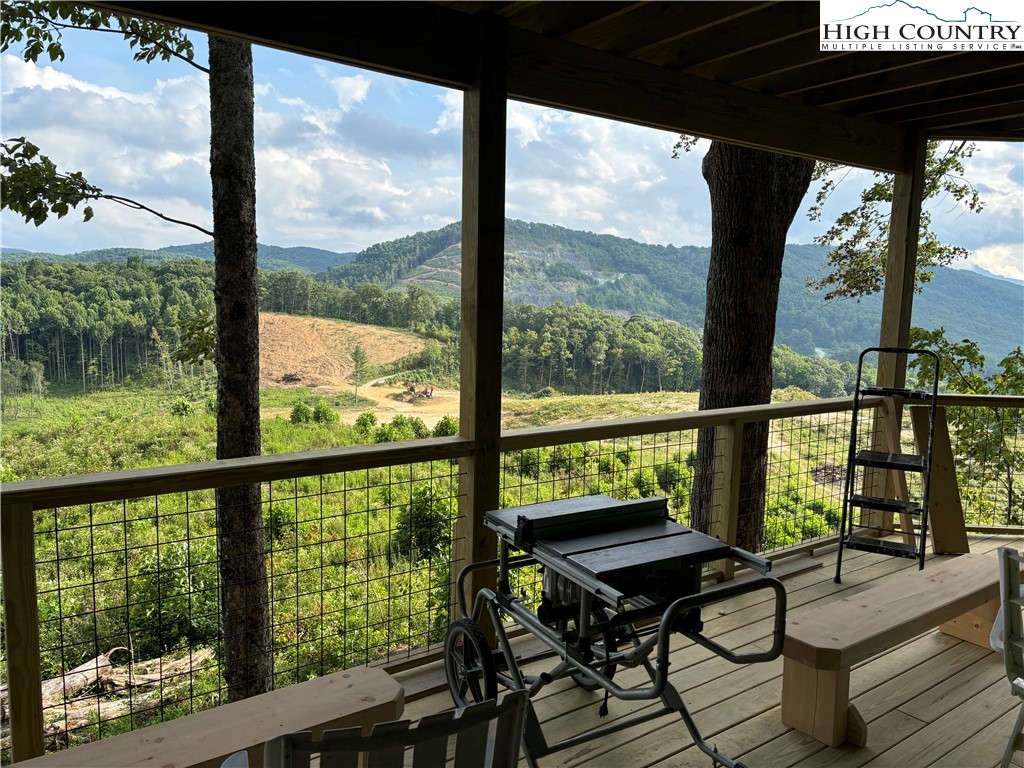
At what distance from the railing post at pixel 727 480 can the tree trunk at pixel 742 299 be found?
62.9 inches

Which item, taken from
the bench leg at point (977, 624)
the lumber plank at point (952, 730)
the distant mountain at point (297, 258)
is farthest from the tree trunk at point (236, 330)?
the distant mountain at point (297, 258)

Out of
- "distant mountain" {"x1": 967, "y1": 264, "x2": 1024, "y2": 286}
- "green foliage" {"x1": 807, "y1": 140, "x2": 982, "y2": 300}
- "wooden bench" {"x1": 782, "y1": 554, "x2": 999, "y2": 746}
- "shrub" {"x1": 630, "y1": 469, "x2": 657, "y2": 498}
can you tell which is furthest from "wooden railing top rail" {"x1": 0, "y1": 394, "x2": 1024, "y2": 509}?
"distant mountain" {"x1": 967, "y1": 264, "x2": 1024, "y2": 286}

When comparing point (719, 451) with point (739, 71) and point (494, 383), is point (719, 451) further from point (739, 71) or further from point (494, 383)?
point (739, 71)

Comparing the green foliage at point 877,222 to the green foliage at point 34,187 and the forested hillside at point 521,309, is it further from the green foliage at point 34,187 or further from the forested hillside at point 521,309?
the green foliage at point 34,187

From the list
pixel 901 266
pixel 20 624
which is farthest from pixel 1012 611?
pixel 901 266

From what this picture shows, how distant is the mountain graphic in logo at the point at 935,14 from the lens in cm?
284

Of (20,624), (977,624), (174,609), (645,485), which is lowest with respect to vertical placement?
(174,609)

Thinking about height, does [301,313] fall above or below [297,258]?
below

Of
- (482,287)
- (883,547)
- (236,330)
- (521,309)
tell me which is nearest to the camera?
(482,287)

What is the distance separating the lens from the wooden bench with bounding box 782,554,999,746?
7.98 ft

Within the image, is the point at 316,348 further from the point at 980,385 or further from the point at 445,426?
the point at 980,385

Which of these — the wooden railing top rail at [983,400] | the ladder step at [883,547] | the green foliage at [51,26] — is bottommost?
the ladder step at [883,547]

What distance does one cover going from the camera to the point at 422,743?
1.18 m

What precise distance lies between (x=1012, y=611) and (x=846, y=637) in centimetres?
67
